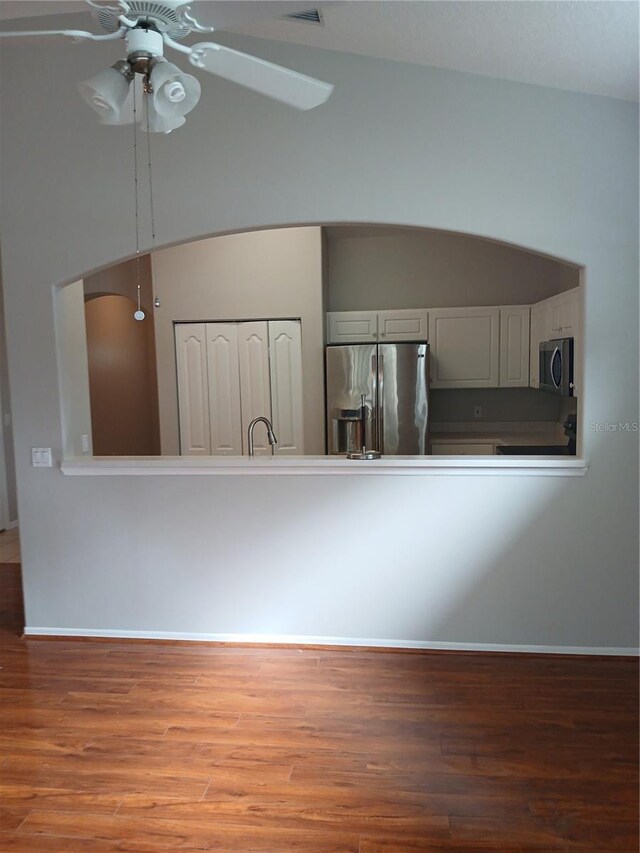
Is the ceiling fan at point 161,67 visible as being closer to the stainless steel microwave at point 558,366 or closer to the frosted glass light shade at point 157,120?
the frosted glass light shade at point 157,120

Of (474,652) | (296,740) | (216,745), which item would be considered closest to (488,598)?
(474,652)

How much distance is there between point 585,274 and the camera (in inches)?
123

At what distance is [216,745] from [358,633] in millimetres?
1048

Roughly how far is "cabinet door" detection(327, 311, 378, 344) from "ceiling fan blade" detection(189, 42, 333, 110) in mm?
3705

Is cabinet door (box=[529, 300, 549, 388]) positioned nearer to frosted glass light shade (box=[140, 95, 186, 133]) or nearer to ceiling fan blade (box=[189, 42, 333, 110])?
ceiling fan blade (box=[189, 42, 333, 110])

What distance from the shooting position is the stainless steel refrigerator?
5137 millimetres

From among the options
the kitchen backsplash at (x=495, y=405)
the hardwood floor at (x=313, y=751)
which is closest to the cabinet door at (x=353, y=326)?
the kitchen backsplash at (x=495, y=405)

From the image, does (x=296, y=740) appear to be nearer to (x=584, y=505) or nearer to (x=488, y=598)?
(x=488, y=598)

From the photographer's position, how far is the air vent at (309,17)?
274cm

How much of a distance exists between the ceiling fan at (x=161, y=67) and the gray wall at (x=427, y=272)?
4.04 meters

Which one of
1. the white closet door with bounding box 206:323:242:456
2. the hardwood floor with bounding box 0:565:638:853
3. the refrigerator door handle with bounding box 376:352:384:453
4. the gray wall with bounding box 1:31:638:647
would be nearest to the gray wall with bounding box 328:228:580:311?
the refrigerator door handle with bounding box 376:352:384:453

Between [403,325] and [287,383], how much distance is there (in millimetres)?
1136

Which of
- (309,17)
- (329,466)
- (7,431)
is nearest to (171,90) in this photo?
(309,17)

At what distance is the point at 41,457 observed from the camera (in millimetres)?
3555
